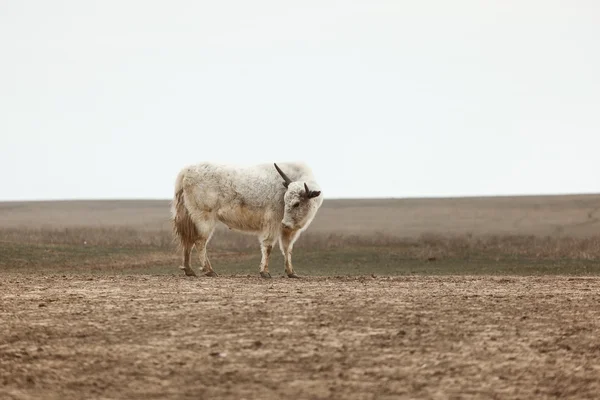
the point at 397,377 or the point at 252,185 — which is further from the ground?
the point at 252,185

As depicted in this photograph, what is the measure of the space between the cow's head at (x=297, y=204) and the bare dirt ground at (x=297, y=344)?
3530 millimetres

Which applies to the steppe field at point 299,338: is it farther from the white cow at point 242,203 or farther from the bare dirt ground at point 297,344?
the white cow at point 242,203

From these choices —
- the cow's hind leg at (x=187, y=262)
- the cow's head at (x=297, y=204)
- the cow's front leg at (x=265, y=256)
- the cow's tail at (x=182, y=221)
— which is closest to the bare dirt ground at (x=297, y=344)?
the cow's head at (x=297, y=204)

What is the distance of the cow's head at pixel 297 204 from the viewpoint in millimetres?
18047

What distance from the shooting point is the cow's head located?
59.2 ft

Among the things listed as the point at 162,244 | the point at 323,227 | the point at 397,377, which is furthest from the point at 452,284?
the point at 323,227

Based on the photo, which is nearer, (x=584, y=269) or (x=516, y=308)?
(x=516, y=308)

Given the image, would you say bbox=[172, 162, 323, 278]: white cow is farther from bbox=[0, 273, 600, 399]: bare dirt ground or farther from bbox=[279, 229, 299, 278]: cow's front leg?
bbox=[0, 273, 600, 399]: bare dirt ground

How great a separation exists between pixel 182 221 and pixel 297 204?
2447 millimetres

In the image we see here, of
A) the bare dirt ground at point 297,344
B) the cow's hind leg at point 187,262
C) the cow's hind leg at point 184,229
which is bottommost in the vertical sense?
the bare dirt ground at point 297,344

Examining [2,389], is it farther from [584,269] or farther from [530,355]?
[584,269]

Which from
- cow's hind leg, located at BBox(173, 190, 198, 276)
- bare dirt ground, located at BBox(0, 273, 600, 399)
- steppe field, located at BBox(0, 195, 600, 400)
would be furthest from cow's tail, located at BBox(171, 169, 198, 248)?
bare dirt ground, located at BBox(0, 273, 600, 399)

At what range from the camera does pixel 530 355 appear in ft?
30.0

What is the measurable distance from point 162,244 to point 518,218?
103 ft
